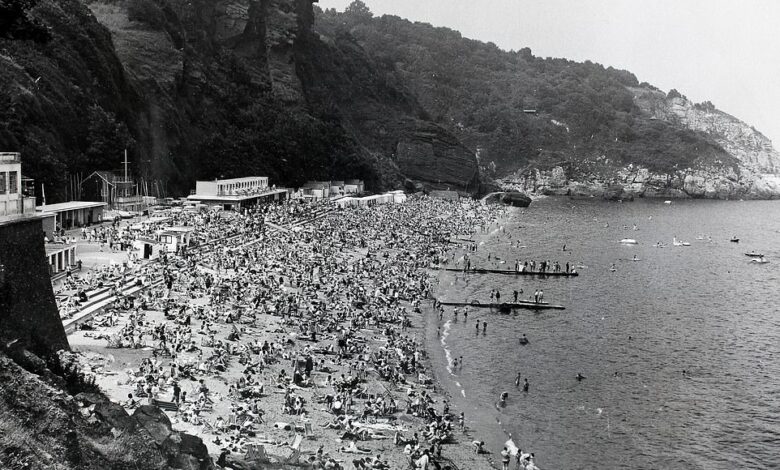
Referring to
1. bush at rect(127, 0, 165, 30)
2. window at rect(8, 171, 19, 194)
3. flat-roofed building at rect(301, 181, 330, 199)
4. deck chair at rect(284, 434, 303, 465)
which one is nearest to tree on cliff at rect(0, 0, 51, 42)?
window at rect(8, 171, 19, 194)

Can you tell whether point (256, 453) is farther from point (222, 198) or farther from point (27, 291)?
point (222, 198)

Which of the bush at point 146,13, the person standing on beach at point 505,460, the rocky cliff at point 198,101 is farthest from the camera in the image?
the bush at point 146,13

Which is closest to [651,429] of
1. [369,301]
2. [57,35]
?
[369,301]

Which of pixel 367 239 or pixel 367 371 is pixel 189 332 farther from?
pixel 367 239

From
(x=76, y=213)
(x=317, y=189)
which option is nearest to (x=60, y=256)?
(x=76, y=213)

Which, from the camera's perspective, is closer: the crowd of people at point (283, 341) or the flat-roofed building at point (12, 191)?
the flat-roofed building at point (12, 191)

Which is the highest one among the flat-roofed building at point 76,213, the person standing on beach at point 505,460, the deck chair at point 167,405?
the flat-roofed building at point 76,213

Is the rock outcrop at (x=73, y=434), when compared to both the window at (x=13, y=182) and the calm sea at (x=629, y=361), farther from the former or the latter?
the calm sea at (x=629, y=361)

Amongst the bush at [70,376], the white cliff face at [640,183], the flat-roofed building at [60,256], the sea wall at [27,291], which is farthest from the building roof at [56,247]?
the white cliff face at [640,183]
